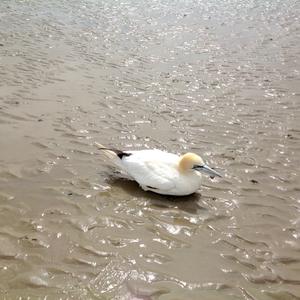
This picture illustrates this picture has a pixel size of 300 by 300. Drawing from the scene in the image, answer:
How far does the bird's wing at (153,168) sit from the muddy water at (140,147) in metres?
0.21

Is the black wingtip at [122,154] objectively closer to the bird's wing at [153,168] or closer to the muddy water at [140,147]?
the bird's wing at [153,168]

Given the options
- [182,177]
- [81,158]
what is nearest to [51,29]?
[81,158]

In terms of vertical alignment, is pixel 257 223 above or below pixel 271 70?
below

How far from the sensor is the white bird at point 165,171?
5.91 m

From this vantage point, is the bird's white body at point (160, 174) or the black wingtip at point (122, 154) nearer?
the bird's white body at point (160, 174)

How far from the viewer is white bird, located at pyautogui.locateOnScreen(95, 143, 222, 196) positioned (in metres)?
5.91

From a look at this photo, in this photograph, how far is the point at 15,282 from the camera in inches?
173

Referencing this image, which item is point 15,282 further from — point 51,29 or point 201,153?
point 51,29

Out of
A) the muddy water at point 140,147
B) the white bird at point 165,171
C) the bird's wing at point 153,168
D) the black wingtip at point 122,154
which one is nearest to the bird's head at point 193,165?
the white bird at point 165,171

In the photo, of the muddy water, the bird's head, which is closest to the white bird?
the bird's head

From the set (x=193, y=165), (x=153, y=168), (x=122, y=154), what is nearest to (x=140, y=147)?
(x=122, y=154)

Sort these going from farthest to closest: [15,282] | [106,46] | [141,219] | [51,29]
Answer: [51,29]
[106,46]
[141,219]
[15,282]

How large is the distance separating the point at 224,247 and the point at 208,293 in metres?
0.80

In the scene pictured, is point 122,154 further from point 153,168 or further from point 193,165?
point 193,165
